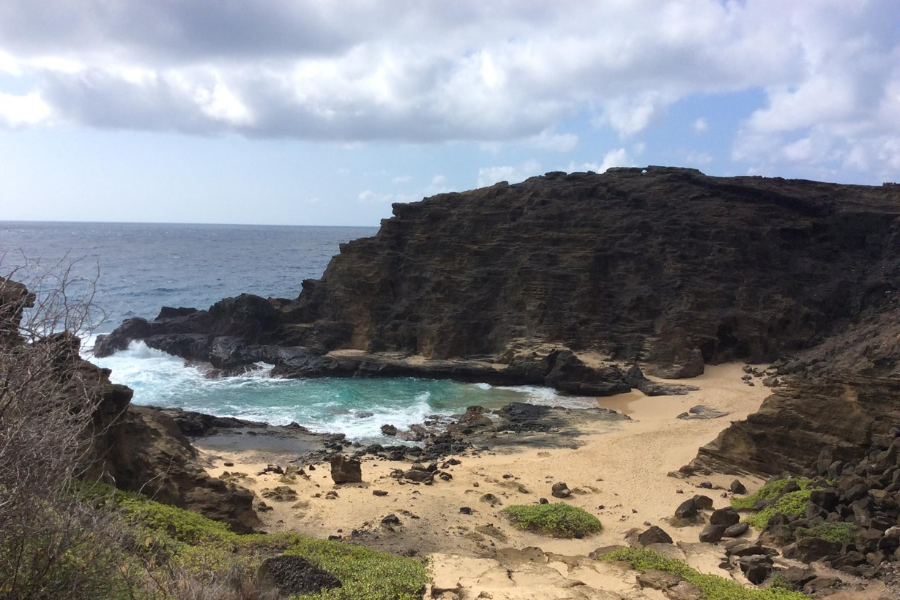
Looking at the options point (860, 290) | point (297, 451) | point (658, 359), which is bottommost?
point (297, 451)

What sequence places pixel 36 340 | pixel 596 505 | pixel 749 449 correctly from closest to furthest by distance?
pixel 36 340 < pixel 596 505 < pixel 749 449

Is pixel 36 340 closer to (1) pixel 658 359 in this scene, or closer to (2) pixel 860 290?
(1) pixel 658 359

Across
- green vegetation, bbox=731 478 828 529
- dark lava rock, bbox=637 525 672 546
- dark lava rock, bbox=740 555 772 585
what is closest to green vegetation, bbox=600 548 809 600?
dark lava rock, bbox=740 555 772 585

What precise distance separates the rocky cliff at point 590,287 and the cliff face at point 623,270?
0.30 ft

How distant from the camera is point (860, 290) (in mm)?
38406

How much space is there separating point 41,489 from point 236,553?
5176mm

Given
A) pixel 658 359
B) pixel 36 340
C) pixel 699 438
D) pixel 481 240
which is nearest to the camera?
pixel 36 340

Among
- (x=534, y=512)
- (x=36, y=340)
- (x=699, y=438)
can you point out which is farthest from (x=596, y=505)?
(x=36, y=340)

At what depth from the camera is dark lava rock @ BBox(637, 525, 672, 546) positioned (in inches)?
530

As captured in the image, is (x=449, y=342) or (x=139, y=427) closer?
(x=139, y=427)

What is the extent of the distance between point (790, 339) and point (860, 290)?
21.2 ft

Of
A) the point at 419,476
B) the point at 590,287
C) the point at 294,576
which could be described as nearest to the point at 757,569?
the point at 294,576

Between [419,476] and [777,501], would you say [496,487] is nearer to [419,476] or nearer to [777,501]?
[419,476]

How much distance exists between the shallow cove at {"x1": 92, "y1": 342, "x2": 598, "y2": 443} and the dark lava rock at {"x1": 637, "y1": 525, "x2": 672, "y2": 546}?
13.8m
